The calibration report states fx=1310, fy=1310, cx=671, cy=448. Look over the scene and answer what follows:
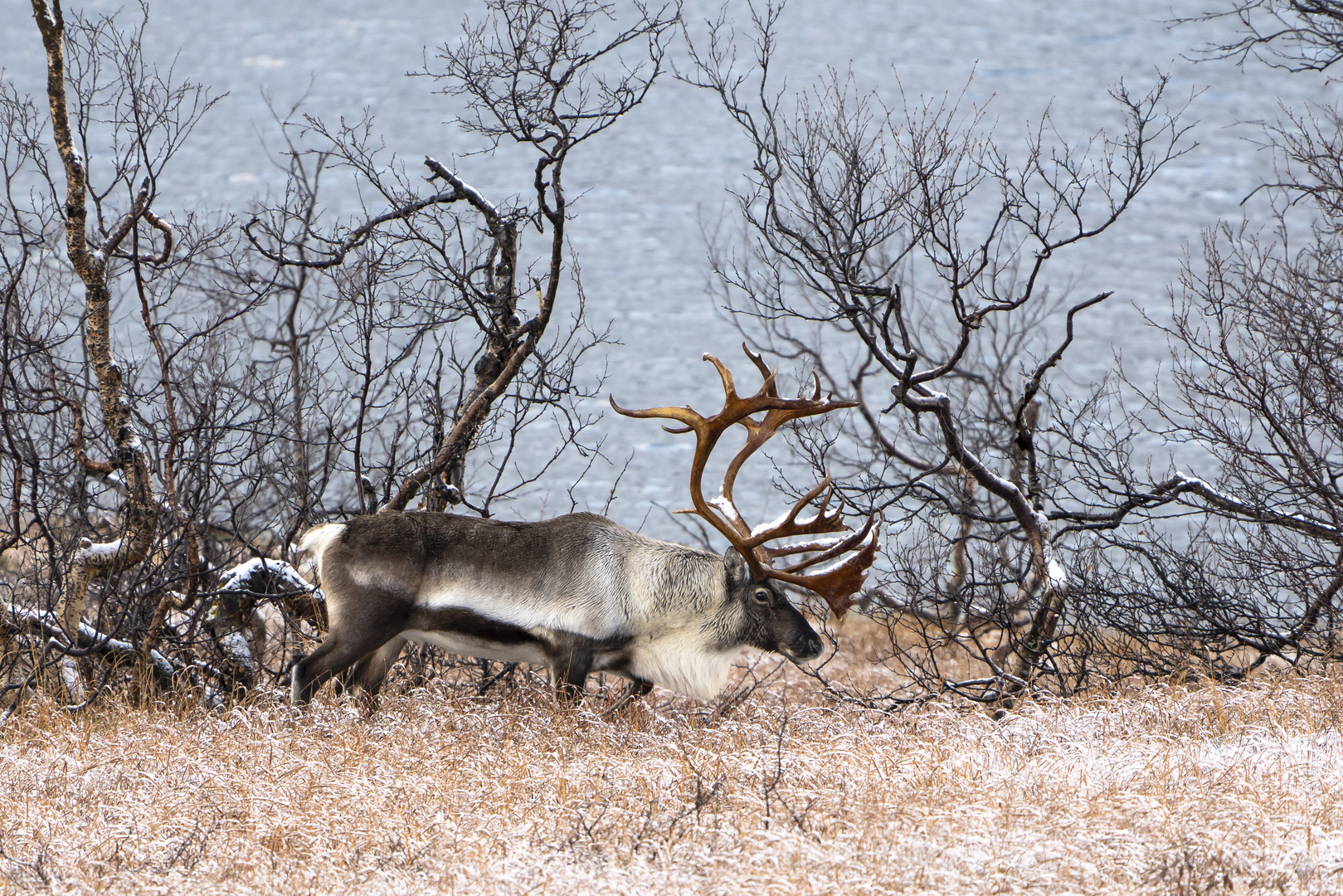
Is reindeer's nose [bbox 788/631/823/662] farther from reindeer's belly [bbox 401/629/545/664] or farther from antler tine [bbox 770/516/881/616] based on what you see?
reindeer's belly [bbox 401/629/545/664]

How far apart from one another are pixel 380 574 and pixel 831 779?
2.83 m

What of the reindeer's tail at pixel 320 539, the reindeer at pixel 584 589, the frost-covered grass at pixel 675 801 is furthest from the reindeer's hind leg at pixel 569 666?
the reindeer's tail at pixel 320 539

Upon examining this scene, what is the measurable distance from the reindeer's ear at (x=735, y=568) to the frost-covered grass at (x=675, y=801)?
0.90 meters

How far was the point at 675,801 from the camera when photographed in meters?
5.02

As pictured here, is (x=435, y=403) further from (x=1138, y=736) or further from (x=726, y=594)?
(x=1138, y=736)

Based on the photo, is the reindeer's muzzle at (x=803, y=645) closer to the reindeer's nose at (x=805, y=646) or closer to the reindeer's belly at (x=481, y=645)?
the reindeer's nose at (x=805, y=646)

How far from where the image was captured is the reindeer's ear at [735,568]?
→ 24.8ft

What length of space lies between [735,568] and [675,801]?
106 inches

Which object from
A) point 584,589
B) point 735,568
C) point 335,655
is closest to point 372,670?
point 335,655

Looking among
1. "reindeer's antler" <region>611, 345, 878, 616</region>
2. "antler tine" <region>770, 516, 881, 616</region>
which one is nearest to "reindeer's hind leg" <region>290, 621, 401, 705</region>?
"reindeer's antler" <region>611, 345, 878, 616</region>

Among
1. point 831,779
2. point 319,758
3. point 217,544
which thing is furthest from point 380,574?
point 217,544

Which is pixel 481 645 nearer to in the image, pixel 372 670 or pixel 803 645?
pixel 372 670

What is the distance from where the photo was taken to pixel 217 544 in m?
11.9

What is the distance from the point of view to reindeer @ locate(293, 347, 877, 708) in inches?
276
